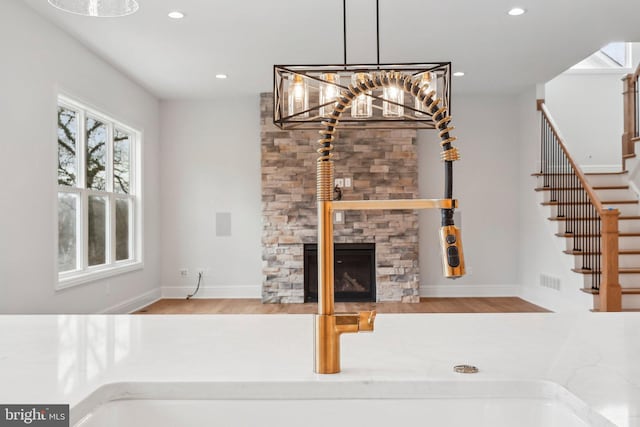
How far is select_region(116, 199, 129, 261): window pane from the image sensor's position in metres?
6.22

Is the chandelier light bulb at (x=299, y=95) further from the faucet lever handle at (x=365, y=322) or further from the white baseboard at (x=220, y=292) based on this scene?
the white baseboard at (x=220, y=292)

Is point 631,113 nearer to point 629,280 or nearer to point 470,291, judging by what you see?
point 629,280

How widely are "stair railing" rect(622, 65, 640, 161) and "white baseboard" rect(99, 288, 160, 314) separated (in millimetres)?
6540

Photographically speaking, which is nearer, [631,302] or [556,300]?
[631,302]

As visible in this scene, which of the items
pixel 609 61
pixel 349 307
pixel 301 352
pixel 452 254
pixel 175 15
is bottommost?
pixel 349 307

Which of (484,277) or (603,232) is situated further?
(484,277)

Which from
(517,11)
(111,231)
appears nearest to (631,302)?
(517,11)

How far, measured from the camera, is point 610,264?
16.1ft

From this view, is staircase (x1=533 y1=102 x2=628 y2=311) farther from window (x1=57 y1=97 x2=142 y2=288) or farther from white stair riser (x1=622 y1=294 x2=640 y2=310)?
window (x1=57 y1=97 x2=142 y2=288)

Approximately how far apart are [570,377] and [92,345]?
101 cm

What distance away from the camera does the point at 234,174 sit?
288 inches

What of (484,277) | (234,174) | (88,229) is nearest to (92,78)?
(88,229)

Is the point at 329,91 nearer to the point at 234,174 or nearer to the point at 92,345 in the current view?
the point at 92,345

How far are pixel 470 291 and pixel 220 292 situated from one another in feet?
11.8
